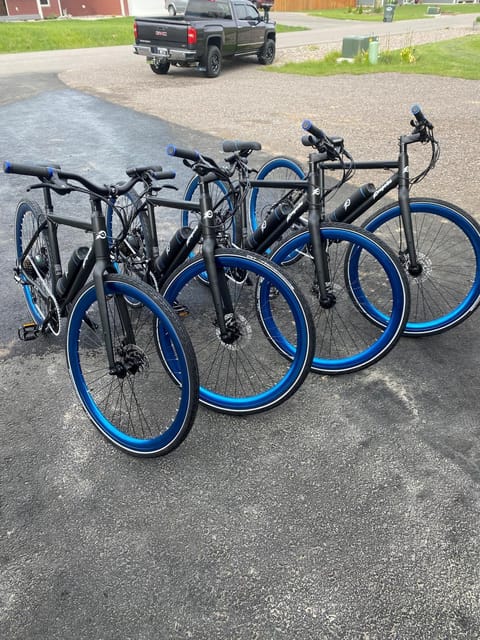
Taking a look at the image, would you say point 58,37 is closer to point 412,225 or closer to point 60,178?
point 412,225

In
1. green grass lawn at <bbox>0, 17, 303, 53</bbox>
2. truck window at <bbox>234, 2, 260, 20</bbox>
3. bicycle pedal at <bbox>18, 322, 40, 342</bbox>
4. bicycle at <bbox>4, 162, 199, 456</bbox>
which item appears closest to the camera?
bicycle at <bbox>4, 162, 199, 456</bbox>

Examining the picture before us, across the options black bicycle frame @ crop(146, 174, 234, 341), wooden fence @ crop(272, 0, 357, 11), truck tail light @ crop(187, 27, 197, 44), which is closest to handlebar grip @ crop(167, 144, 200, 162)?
black bicycle frame @ crop(146, 174, 234, 341)

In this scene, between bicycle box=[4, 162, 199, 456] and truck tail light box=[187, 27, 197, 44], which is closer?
bicycle box=[4, 162, 199, 456]

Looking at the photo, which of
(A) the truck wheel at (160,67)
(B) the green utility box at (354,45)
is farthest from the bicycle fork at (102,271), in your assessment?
(B) the green utility box at (354,45)

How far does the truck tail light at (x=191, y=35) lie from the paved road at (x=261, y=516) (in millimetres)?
13710

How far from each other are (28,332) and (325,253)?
2.26m

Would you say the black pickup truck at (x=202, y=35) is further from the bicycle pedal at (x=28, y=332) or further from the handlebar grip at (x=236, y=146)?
the bicycle pedal at (x=28, y=332)

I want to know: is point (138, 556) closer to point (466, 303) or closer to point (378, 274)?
point (466, 303)

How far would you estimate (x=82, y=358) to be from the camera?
3826 mm

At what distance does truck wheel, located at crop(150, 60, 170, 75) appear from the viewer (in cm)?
1649

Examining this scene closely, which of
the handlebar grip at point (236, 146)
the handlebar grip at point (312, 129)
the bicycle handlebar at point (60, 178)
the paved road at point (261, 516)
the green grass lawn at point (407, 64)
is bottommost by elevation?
the green grass lawn at point (407, 64)

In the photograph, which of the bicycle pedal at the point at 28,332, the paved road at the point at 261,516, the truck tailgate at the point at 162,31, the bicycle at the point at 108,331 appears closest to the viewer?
the paved road at the point at 261,516

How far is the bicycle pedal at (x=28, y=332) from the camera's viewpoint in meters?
3.99

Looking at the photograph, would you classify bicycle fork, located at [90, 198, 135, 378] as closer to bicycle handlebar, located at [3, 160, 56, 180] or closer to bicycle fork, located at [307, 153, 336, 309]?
bicycle handlebar, located at [3, 160, 56, 180]
